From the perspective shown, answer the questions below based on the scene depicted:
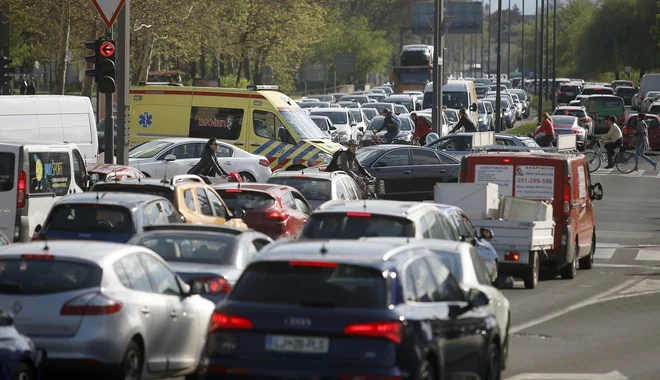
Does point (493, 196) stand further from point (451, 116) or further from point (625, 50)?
point (625, 50)

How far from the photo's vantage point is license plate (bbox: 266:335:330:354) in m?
8.58

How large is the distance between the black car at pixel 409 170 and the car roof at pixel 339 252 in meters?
21.3

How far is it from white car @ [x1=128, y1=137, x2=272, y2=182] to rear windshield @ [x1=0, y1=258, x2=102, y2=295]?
1837 centimetres

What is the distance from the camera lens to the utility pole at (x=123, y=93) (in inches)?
971

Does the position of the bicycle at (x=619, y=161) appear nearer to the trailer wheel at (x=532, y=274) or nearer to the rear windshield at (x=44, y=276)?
the trailer wheel at (x=532, y=274)

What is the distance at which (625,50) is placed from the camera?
103 metres

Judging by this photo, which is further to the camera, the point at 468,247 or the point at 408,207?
the point at 408,207

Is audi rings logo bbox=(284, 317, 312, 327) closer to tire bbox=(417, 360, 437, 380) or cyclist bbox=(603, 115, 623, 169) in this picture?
tire bbox=(417, 360, 437, 380)

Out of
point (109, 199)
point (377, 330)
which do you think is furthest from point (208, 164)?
point (377, 330)

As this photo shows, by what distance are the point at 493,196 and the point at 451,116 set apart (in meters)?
37.2

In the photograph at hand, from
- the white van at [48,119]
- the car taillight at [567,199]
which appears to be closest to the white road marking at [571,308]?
the car taillight at [567,199]

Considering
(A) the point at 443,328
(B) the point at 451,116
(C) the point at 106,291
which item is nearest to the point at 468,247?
(A) the point at 443,328

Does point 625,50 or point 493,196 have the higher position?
point 625,50

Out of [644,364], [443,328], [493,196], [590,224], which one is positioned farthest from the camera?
[590,224]
